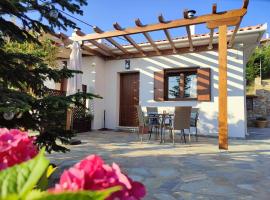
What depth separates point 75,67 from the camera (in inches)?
284

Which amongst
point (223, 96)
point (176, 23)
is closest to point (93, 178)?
point (223, 96)

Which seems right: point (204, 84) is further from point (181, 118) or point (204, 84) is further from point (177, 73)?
point (181, 118)

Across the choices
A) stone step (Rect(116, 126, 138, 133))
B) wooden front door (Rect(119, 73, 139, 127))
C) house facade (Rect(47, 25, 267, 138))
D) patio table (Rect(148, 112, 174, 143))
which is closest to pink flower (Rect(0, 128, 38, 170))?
patio table (Rect(148, 112, 174, 143))

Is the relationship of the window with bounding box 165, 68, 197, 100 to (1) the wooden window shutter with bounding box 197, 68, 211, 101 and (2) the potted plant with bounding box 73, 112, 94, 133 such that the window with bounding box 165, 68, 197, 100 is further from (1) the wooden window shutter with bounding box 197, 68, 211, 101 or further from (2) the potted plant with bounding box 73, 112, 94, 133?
(2) the potted plant with bounding box 73, 112, 94, 133

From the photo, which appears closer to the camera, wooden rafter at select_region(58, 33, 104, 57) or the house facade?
wooden rafter at select_region(58, 33, 104, 57)

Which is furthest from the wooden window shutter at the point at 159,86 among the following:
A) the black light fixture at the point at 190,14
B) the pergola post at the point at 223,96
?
the pergola post at the point at 223,96

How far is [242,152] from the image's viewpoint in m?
5.37

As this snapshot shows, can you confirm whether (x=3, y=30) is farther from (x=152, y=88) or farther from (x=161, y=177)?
(x=152, y=88)

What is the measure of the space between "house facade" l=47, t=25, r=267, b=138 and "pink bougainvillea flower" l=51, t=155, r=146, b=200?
25.7 ft

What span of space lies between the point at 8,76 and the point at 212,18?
15.6ft

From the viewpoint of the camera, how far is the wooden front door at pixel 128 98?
975cm

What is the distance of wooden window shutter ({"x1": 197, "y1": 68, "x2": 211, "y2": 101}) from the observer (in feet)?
27.3

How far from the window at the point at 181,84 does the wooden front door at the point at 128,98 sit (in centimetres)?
121

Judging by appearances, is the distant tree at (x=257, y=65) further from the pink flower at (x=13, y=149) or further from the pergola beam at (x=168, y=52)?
the pink flower at (x=13, y=149)
